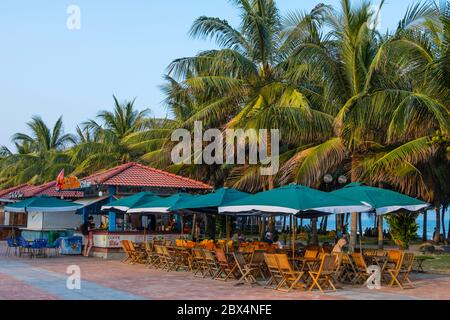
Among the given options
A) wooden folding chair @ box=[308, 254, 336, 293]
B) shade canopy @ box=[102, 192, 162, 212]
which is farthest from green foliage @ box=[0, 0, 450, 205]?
wooden folding chair @ box=[308, 254, 336, 293]

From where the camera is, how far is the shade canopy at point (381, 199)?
13164 millimetres

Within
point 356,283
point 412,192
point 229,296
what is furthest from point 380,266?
point 412,192

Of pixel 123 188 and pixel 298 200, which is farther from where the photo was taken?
pixel 123 188

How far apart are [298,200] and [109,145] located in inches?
911

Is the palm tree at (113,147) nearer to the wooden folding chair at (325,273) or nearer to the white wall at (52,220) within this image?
the white wall at (52,220)

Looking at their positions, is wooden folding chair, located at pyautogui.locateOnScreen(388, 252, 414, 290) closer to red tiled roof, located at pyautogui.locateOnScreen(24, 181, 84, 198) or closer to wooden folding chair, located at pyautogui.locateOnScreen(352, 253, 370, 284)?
wooden folding chair, located at pyautogui.locateOnScreen(352, 253, 370, 284)

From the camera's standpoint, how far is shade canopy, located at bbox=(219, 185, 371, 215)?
11.8 metres

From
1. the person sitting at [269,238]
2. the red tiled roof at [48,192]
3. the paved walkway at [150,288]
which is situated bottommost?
the paved walkway at [150,288]

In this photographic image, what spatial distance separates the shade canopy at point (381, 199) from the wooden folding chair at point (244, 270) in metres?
2.75

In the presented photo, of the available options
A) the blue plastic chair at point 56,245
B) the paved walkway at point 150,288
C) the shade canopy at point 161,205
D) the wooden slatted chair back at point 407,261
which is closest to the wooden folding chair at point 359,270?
the paved walkway at point 150,288

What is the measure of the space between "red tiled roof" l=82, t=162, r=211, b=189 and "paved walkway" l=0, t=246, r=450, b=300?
19.1ft

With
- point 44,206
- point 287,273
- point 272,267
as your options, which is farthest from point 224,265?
point 44,206

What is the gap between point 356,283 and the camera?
42.3 feet
